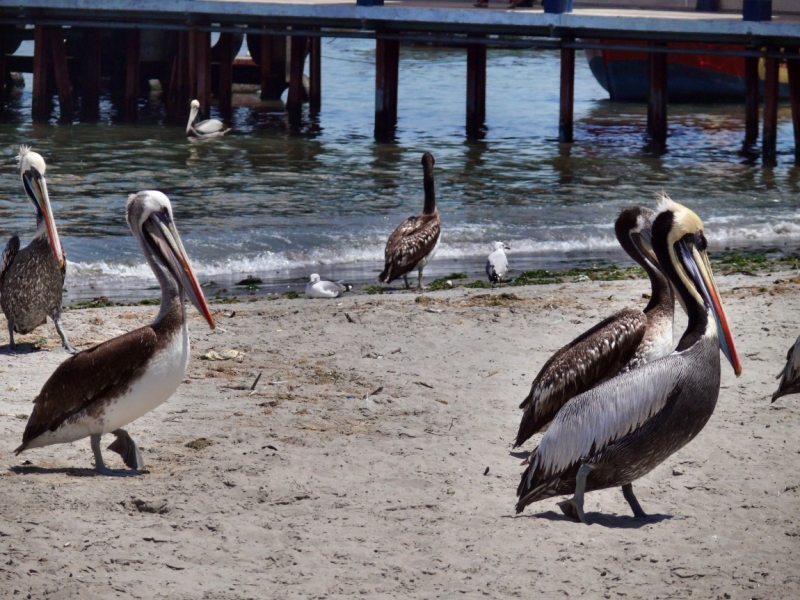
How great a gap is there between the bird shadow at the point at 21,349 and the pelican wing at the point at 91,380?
2.58m

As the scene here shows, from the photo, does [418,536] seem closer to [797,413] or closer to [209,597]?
[209,597]

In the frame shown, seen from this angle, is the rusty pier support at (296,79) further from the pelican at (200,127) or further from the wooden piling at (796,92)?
the wooden piling at (796,92)

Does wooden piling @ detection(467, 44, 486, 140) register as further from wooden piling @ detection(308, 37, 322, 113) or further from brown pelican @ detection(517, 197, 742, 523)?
brown pelican @ detection(517, 197, 742, 523)

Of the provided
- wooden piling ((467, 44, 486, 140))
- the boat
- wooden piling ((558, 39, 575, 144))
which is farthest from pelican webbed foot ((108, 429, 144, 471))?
the boat

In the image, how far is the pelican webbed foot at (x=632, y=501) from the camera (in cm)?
454

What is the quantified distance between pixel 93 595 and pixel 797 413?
3.93 m

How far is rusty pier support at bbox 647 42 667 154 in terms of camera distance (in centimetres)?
2005

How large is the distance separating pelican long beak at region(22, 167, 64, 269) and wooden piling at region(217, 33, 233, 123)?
16764 millimetres

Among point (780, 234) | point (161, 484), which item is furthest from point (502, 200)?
point (161, 484)

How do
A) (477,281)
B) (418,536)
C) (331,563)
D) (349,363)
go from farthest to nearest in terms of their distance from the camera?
1. (477,281)
2. (349,363)
3. (418,536)
4. (331,563)

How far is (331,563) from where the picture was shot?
13.4 ft

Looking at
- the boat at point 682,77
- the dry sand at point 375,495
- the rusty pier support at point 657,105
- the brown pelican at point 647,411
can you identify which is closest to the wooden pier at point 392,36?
the rusty pier support at point 657,105

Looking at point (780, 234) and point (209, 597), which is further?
point (780, 234)

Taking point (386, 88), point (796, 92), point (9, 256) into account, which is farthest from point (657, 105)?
point (9, 256)
